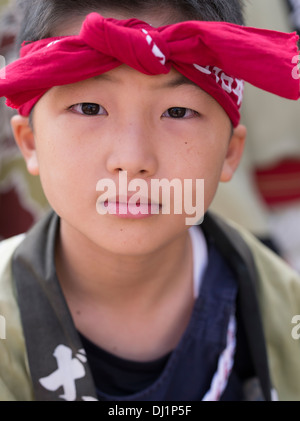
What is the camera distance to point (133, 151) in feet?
3.13

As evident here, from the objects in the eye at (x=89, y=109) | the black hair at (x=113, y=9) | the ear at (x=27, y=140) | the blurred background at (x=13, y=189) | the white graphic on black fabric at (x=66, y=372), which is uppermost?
the black hair at (x=113, y=9)

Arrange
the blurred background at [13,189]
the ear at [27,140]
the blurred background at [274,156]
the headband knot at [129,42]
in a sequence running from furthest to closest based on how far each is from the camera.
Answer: the blurred background at [274,156] < the blurred background at [13,189] < the ear at [27,140] < the headband knot at [129,42]

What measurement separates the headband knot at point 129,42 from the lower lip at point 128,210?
0.23 m

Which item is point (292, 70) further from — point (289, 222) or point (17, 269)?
point (289, 222)

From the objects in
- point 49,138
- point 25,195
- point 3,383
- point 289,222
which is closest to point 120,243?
point 49,138

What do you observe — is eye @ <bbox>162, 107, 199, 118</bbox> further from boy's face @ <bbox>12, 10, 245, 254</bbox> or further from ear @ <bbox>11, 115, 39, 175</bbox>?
ear @ <bbox>11, 115, 39, 175</bbox>

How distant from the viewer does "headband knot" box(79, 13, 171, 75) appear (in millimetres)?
910

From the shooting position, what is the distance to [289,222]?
2158mm

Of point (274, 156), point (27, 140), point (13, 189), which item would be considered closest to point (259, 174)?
point (274, 156)

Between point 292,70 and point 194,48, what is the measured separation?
17cm

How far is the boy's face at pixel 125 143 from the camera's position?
974mm

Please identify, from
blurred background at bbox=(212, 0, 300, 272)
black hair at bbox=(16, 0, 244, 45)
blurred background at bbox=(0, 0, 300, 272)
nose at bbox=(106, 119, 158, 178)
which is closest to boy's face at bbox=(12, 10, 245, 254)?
nose at bbox=(106, 119, 158, 178)

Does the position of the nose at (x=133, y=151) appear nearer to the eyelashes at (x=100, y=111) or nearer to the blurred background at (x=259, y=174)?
the eyelashes at (x=100, y=111)

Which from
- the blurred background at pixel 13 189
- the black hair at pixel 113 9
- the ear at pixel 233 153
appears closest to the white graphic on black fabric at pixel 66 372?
the ear at pixel 233 153
